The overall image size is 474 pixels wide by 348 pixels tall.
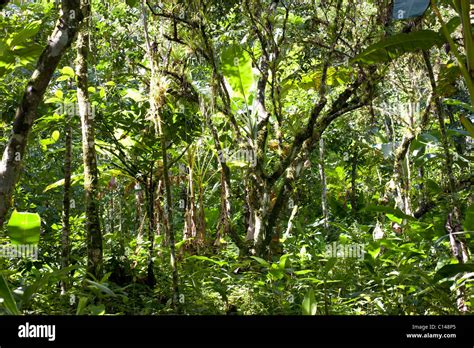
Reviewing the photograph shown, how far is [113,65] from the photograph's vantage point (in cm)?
309

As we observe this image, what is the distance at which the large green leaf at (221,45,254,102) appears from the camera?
3077 mm

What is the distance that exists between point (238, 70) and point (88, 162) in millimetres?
1132

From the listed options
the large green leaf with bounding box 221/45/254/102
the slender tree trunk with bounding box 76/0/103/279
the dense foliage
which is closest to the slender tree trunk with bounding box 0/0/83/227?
the dense foliage

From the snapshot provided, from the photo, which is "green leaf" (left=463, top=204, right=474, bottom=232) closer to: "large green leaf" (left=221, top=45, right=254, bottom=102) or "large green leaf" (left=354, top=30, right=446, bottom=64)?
→ "large green leaf" (left=354, top=30, right=446, bottom=64)

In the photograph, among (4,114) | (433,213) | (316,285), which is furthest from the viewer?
(433,213)

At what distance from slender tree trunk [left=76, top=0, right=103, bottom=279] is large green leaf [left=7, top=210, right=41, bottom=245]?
0.38 metres

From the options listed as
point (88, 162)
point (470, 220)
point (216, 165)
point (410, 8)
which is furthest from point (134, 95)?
point (470, 220)

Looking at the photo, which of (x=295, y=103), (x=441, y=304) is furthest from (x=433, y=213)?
(x=441, y=304)

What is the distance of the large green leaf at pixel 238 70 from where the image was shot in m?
3.08

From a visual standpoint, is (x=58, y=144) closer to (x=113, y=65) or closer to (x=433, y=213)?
(x=113, y=65)

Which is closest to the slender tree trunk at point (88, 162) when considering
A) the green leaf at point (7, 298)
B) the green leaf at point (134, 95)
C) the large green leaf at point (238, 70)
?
the green leaf at point (134, 95)

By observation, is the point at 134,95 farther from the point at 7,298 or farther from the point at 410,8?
the point at 7,298
